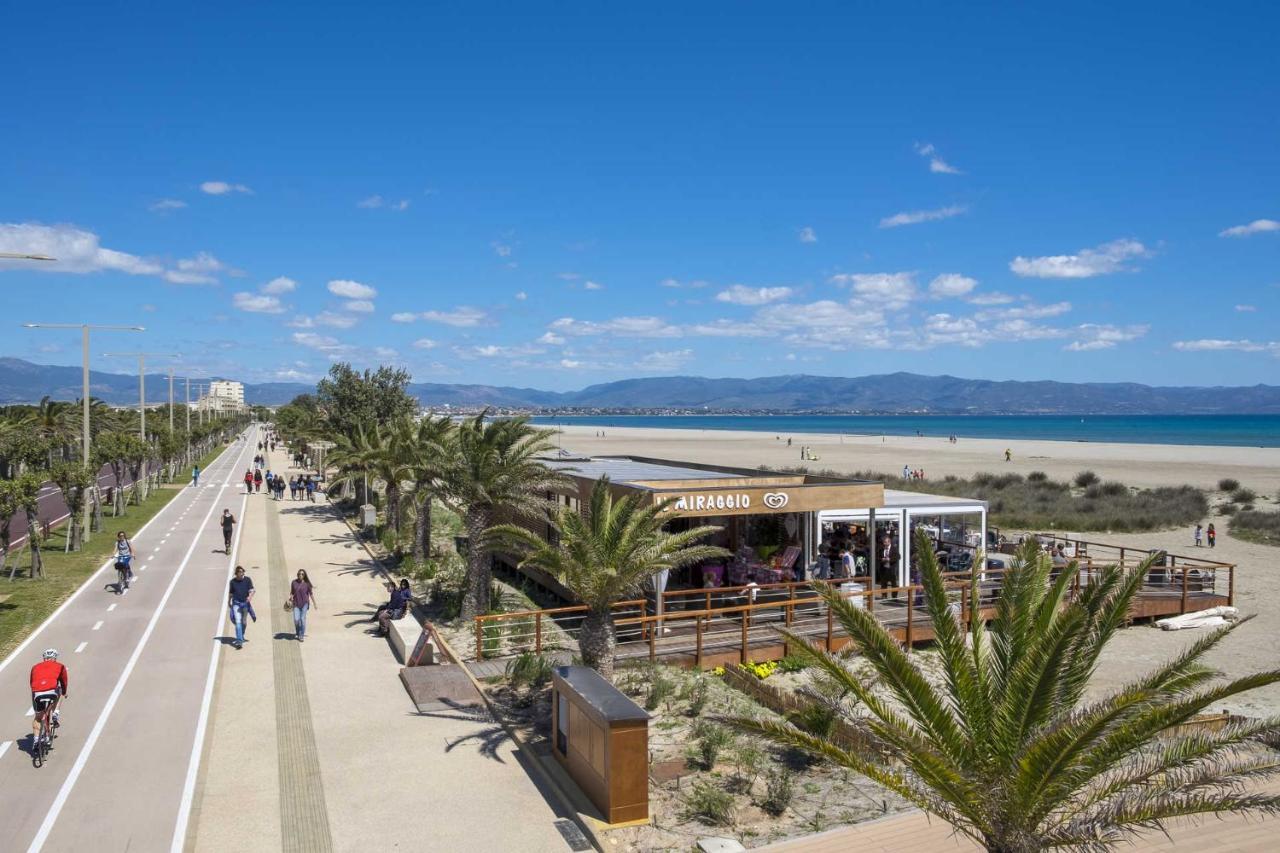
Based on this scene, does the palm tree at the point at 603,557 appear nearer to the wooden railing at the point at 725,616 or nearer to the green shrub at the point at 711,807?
the wooden railing at the point at 725,616

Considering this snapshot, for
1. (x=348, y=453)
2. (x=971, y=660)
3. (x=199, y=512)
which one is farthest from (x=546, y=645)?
(x=199, y=512)

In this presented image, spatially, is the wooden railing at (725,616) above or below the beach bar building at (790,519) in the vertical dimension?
below

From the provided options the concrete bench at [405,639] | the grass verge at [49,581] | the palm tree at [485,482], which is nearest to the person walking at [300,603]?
the concrete bench at [405,639]

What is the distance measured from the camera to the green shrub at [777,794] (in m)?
9.65

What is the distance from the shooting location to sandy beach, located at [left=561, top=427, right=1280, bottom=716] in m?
17.6

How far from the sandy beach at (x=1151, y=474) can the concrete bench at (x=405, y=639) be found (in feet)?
36.6

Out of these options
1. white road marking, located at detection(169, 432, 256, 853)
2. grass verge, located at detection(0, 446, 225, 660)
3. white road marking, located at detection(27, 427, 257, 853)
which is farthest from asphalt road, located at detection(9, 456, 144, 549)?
white road marking, located at detection(169, 432, 256, 853)

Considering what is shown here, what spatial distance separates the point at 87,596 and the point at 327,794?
13845 mm

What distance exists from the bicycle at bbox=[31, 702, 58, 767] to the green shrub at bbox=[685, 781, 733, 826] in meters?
7.60

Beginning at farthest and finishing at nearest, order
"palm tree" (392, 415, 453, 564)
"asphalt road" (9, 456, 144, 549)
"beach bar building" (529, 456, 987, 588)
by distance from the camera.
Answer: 1. "asphalt road" (9, 456, 144, 549)
2. "palm tree" (392, 415, 453, 564)
3. "beach bar building" (529, 456, 987, 588)

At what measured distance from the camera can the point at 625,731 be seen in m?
9.30

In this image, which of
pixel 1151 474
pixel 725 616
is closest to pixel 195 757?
pixel 725 616

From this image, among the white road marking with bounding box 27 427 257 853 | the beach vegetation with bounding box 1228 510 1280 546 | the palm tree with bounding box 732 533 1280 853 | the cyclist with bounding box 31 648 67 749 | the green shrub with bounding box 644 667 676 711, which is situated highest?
the palm tree with bounding box 732 533 1280 853

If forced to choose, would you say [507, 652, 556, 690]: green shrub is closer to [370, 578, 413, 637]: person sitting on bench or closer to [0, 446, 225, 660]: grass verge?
[370, 578, 413, 637]: person sitting on bench
